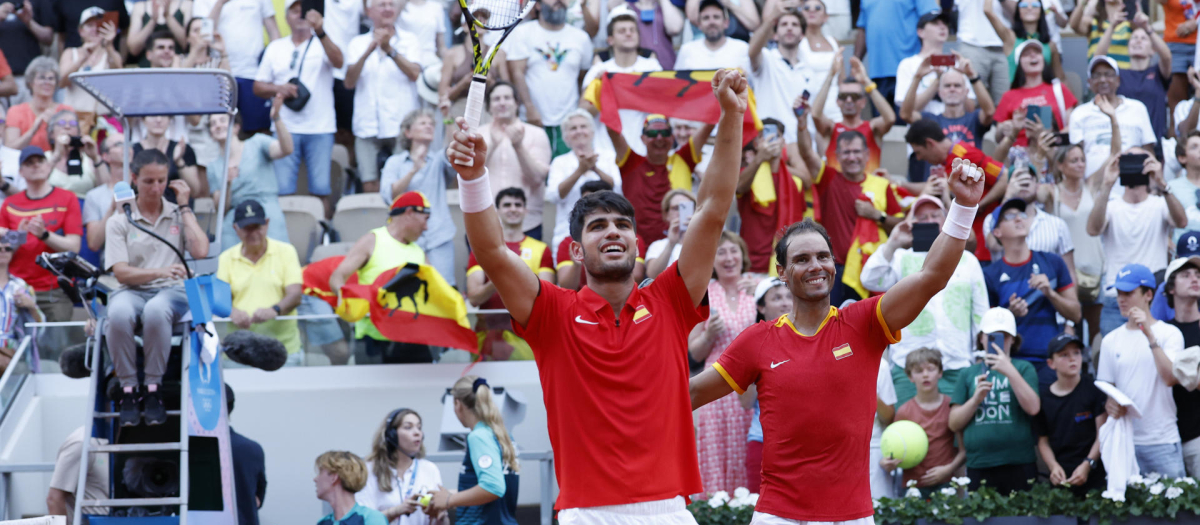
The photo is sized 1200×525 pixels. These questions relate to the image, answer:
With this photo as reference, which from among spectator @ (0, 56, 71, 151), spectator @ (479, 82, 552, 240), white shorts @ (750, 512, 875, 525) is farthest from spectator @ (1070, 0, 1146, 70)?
spectator @ (0, 56, 71, 151)

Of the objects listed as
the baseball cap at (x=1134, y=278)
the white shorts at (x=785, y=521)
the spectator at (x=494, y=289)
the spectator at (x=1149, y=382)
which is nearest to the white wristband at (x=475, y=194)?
the white shorts at (x=785, y=521)

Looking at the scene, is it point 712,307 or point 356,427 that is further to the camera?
point 356,427

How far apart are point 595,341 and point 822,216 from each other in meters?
6.81

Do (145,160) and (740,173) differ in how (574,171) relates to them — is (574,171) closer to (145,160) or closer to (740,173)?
(740,173)

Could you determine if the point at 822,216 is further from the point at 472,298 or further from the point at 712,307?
the point at 472,298

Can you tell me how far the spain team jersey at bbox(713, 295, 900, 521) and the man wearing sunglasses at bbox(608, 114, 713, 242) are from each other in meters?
5.69

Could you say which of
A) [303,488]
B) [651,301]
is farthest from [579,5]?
[651,301]

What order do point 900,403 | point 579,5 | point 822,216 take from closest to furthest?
point 900,403, point 822,216, point 579,5

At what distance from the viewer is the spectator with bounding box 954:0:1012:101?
13133 mm

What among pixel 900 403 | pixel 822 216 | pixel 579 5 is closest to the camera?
pixel 900 403

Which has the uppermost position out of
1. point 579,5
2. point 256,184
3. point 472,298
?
point 579,5

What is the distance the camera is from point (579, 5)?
43.1 feet

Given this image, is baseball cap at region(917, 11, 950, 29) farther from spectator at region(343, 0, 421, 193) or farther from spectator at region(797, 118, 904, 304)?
spectator at region(343, 0, 421, 193)

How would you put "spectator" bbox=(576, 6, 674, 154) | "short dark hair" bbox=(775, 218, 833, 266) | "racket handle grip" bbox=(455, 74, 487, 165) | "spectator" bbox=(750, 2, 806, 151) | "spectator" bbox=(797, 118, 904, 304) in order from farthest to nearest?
"spectator" bbox=(750, 2, 806, 151) → "spectator" bbox=(576, 6, 674, 154) → "spectator" bbox=(797, 118, 904, 304) → "short dark hair" bbox=(775, 218, 833, 266) → "racket handle grip" bbox=(455, 74, 487, 165)
